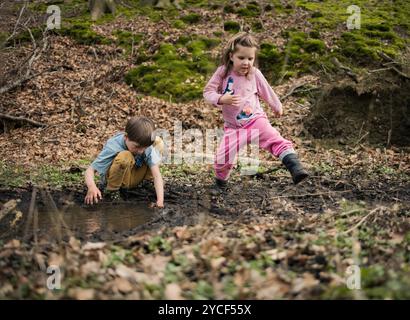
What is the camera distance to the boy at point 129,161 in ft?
15.5

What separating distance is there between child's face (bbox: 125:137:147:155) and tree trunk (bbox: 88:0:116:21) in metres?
9.38

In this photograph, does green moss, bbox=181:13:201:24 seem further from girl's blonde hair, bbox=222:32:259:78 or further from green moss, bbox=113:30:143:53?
girl's blonde hair, bbox=222:32:259:78

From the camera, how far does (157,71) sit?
34.9 ft

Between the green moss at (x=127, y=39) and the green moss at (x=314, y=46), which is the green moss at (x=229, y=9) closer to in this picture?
the green moss at (x=127, y=39)

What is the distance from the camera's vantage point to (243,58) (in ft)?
17.1

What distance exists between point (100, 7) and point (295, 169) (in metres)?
10.4

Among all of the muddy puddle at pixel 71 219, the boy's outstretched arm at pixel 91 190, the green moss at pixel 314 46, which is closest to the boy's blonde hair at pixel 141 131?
the boy's outstretched arm at pixel 91 190

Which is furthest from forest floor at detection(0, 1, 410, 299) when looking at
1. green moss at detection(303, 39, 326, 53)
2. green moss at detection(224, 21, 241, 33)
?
green moss at detection(224, 21, 241, 33)

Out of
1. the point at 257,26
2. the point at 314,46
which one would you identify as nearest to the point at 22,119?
the point at 257,26

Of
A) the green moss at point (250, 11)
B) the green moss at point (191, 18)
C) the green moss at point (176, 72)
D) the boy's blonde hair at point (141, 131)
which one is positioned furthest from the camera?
the green moss at point (250, 11)

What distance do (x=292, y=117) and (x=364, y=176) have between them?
301 cm

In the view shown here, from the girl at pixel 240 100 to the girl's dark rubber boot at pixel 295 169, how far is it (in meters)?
0.09

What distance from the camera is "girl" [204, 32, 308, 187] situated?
17.0 feet

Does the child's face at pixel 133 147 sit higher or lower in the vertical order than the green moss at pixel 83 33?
lower
